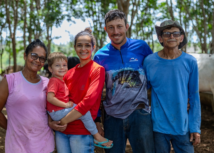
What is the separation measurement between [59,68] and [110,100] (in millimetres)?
746

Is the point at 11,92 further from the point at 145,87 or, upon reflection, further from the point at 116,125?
the point at 145,87

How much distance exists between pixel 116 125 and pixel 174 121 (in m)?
0.70

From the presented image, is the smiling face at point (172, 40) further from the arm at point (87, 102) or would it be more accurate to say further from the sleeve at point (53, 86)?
the sleeve at point (53, 86)

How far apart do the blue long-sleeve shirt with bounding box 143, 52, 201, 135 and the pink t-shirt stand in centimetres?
135

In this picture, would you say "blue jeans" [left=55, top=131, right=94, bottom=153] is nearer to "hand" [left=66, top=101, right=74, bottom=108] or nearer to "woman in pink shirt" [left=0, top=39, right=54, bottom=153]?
"woman in pink shirt" [left=0, top=39, right=54, bottom=153]

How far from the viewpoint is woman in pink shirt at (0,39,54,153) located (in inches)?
85.8

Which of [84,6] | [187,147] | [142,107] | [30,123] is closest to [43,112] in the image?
[30,123]

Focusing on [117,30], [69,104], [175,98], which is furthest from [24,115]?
[175,98]

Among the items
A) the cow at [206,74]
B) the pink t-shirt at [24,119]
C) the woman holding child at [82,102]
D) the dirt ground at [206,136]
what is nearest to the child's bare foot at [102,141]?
the woman holding child at [82,102]

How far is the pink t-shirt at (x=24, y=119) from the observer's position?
2180 mm

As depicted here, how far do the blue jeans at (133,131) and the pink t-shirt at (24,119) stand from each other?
2.63 feet

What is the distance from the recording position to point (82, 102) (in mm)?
2240

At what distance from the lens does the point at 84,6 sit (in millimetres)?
13500

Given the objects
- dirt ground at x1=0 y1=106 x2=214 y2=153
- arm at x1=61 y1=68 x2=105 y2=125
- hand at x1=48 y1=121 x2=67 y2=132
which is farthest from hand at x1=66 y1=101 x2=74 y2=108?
dirt ground at x1=0 y1=106 x2=214 y2=153
